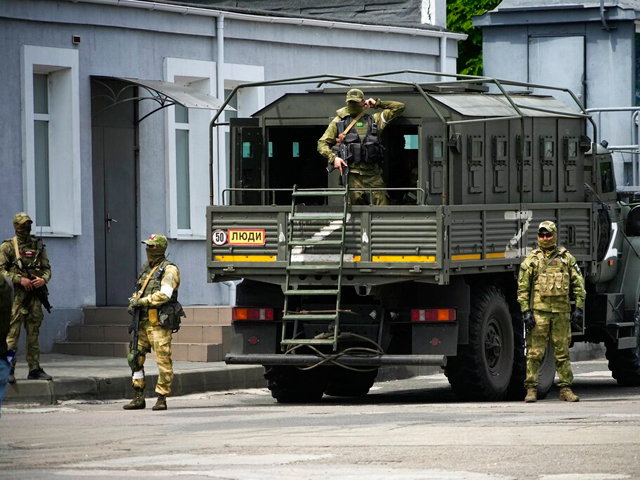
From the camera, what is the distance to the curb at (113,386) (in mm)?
17391

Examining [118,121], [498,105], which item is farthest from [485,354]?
[118,121]

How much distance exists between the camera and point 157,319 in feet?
Answer: 54.4

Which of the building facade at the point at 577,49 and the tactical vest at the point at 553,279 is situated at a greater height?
the building facade at the point at 577,49

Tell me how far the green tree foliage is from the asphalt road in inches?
1082

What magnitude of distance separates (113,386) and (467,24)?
27759 millimetres

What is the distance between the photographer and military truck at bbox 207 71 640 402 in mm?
16703

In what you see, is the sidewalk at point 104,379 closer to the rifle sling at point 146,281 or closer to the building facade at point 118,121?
the rifle sling at point 146,281

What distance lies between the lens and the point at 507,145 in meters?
18.0

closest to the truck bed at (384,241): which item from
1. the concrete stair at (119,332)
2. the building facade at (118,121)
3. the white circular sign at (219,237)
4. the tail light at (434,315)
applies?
the white circular sign at (219,237)

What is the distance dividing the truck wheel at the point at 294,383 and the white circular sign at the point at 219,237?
1456 millimetres

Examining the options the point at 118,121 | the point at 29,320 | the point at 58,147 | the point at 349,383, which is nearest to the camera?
the point at 29,320

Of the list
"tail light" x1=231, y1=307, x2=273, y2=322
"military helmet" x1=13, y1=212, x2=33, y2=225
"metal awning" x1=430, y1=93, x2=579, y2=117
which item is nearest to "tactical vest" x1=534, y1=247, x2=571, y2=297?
"metal awning" x1=430, y1=93, x2=579, y2=117

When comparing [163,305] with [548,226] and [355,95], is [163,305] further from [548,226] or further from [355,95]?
[548,226]

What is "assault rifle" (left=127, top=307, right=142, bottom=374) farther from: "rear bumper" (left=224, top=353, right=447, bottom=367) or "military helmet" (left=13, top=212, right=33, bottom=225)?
"military helmet" (left=13, top=212, right=33, bottom=225)
